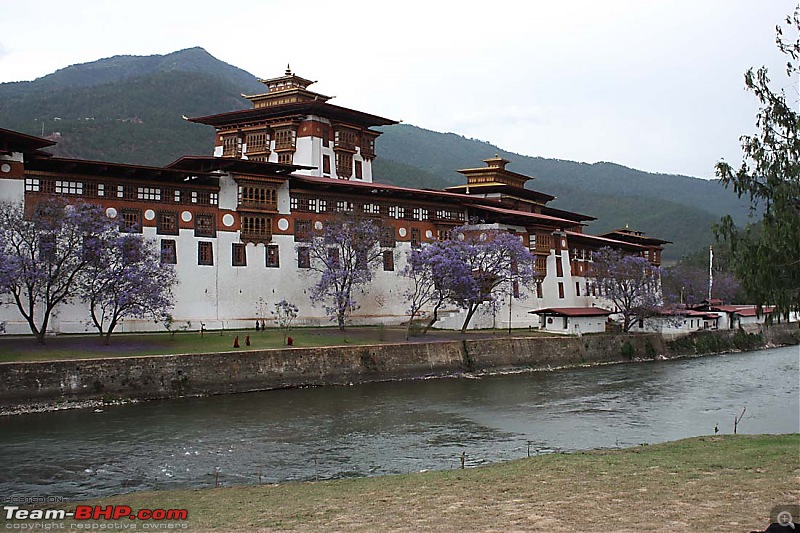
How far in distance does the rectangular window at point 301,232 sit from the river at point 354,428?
688 inches

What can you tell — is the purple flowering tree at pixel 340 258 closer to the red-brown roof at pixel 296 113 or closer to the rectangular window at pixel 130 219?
the rectangular window at pixel 130 219

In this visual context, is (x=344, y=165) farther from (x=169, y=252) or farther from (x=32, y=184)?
(x=32, y=184)

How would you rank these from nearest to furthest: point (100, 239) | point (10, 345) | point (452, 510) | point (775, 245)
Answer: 1. point (452, 510)
2. point (775, 245)
3. point (10, 345)
4. point (100, 239)

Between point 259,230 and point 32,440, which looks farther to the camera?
point 259,230

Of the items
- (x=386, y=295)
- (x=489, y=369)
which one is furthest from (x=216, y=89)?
(x=489, y=369)

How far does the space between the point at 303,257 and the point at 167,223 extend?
10.9 metres

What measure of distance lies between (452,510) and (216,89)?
18832 centimetres

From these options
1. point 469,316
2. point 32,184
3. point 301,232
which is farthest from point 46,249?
point 469,316

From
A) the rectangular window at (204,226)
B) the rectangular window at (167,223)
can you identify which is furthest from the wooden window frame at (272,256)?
the rectangular window at (167,223)

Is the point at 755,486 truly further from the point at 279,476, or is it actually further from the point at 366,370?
the point at 366,370

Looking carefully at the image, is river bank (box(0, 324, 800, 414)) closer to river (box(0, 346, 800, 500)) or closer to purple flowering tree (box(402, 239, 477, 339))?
river (box(0, 346, 800, 500))

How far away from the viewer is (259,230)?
58.7 meters

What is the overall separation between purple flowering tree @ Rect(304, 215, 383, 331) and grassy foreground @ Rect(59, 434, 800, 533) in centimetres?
3712

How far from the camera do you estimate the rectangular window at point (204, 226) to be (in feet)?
183
